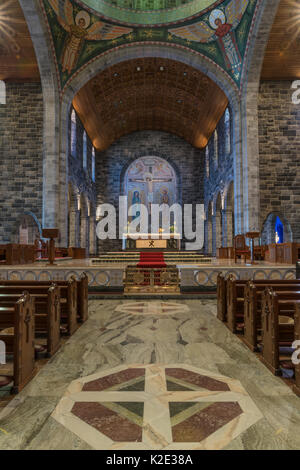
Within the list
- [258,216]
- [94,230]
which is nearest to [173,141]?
[94,230]

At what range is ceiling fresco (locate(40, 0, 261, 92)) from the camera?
10.7 m

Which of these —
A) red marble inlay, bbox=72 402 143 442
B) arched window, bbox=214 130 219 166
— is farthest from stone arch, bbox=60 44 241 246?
red marble inlay, bbox=72 402 143 442

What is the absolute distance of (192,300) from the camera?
649cm

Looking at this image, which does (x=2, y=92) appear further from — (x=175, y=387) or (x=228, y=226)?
(x=175, y=387)

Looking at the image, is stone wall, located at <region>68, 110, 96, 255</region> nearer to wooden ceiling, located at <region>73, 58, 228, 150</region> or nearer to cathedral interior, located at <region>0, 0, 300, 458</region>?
cathedral interior, located at <region>0, 0, 300, 458</region>

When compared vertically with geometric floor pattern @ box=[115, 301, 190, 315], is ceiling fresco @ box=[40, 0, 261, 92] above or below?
above

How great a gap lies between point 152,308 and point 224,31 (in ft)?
35.7

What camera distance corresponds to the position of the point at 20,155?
13.0m

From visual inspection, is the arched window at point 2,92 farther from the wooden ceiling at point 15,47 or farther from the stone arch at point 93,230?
the stone arch at point 93,230

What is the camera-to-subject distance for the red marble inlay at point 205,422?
1764mm

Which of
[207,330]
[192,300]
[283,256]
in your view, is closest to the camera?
[207,330]

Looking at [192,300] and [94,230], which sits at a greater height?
[94,230]
